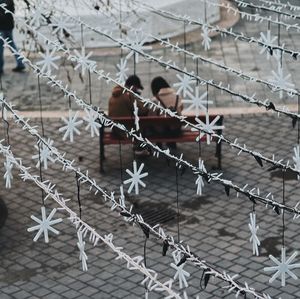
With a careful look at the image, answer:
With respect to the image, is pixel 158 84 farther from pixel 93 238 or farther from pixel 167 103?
pixel 93 238

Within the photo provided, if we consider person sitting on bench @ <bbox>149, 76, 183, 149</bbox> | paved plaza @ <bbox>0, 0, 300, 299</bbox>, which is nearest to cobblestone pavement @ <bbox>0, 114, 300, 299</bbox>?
paved plaza @ <bbox>0, 0, 300, 299</bbox>

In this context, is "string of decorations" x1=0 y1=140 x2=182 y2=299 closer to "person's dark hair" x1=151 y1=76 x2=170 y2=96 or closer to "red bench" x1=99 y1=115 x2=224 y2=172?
"red bench" x1=99 y1=115 x2=224 y2=172

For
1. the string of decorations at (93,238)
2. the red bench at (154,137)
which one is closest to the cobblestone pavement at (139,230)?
the red bench at (154,137)

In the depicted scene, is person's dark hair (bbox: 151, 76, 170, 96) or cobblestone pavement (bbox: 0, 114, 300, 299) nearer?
cobblestone pavement (bbox: 0, 114, 300, 299)

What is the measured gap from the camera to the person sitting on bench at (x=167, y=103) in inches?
530

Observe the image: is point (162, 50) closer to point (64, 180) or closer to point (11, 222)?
point (64, 180)

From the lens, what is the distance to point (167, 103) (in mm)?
13711

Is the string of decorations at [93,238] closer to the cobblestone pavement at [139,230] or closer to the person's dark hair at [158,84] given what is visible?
the cobblestone pavement at [139,230]

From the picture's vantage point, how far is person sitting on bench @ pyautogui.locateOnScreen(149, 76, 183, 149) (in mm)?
13461

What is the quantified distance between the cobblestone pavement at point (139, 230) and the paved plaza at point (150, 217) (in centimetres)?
1

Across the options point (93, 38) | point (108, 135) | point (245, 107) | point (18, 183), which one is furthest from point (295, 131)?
point (93, 38)

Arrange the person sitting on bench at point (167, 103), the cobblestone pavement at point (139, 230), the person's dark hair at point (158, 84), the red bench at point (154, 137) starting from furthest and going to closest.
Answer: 1. the person's dark hair at point (158, 84)
2. the person sitting on bench at point (167, 103)
3. the red bench at point (154, 137)
4. the cobblestone pavement at point (139, 230)

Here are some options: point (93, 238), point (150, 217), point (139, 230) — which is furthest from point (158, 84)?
point (93, 238)

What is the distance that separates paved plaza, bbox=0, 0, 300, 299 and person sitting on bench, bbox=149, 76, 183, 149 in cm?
46
